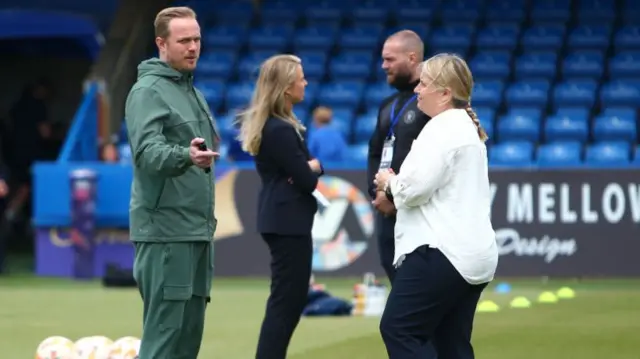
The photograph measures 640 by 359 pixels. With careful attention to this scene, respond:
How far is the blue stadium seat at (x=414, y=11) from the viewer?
2436 centimetres

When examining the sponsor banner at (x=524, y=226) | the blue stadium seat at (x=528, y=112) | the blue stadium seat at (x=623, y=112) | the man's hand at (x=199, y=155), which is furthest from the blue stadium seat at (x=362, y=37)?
the man's hand at (x=199, y=155)

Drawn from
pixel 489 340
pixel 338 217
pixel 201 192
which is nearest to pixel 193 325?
pixel 201 192

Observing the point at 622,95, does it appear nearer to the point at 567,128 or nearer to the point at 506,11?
the point at 567,128

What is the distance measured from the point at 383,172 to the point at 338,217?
1046 centimetres

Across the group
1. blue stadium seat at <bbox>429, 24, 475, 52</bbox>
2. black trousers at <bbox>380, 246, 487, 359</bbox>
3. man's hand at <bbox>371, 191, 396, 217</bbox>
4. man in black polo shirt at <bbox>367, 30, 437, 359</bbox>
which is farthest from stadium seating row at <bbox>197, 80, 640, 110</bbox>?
black trousers at <bbox>380, 246, 487, 359</bbox>

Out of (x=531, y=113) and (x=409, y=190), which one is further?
(x=531, y=113)

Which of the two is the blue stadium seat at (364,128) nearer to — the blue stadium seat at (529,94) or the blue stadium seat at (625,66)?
the blue stadium seat at (529,94)

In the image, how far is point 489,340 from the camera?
37.3 feet

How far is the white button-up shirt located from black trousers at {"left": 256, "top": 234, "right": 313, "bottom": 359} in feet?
6.61

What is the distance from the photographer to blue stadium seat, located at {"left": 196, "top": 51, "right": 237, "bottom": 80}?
→ 23.9 metres

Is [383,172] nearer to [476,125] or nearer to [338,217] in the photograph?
[476,125]

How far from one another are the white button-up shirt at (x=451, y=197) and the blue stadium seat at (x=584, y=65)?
16.1 m

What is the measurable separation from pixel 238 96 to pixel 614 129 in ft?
20.4

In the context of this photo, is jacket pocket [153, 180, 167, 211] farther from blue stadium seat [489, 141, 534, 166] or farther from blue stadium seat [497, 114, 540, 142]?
blue stadium seat [497, 114, 540, 142]
